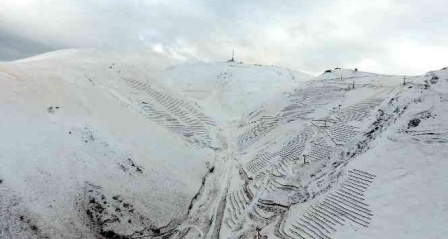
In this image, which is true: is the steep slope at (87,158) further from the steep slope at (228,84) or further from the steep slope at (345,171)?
the steep slope at (228,84)

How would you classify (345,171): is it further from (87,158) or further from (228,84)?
(228,84)

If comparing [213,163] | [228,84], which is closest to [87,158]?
[213,163]

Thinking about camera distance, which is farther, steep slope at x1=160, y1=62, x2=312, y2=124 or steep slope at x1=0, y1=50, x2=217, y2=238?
steep slope at x1=160, y1=62, x2=312, y2=124

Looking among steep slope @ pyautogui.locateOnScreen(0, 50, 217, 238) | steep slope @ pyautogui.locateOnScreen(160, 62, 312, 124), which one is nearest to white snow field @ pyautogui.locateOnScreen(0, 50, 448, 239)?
steep slope @ pyautogui.locateOnScreen(0, 50, 217, 238)

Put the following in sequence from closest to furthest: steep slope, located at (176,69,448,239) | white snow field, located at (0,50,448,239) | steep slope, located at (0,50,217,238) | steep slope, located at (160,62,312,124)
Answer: steep slope, located at (176,69,448,239) < white snow field, located at (0,50,448,239) < steep slope, located at (0,50,217,238) < steep slope, located at (160,62,312,124)

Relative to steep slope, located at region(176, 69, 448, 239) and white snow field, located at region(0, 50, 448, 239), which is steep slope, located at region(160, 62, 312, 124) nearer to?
white snow field, located at region(0, 50, 448, 239)

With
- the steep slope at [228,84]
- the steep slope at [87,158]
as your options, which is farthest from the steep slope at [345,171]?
the steep slope at [228,84]

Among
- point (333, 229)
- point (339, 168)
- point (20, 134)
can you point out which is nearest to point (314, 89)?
point (339, 168)
